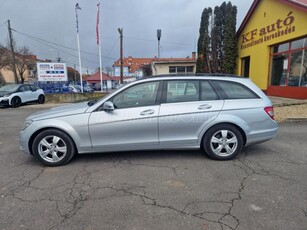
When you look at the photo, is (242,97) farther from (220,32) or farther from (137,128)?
(220,32)

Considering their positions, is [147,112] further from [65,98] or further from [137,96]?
[65,98]

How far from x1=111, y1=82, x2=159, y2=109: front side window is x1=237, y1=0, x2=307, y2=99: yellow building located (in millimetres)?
10097

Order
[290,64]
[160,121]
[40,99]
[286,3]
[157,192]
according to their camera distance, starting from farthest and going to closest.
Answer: [40,99] < [290,64] < [286,3] < [160,121] < [157,192]

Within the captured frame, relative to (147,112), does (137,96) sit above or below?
above

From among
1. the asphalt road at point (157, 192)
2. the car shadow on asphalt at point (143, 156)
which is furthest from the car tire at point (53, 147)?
the car shadow on asphalt at point (143, 156)

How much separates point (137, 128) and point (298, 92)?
10.7 metres

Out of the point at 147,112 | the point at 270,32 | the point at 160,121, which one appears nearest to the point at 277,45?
the point at 270,32

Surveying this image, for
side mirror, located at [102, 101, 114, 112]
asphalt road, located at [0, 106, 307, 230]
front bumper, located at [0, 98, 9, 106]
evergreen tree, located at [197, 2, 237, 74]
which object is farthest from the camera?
evergreen tree, located at [197, 2, 237, 74]

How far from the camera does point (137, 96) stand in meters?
4.13

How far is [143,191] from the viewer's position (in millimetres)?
3139

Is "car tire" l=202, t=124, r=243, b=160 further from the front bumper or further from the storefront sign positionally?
the front bumper

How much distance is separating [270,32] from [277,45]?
920mm

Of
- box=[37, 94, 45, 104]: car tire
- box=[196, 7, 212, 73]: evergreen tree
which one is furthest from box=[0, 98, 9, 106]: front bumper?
box=[196, 7, 212, 73]: evergreen tree

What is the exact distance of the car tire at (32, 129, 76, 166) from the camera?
12.9 ft
